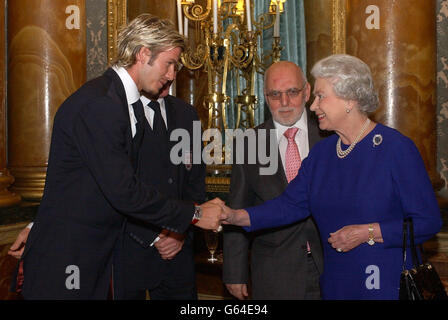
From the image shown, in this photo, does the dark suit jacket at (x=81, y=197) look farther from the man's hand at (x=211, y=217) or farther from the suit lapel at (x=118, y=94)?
the man's hand at (x=211, y=217)

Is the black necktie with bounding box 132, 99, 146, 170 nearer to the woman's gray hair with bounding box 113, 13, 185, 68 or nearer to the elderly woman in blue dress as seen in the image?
the woman's gray hair with bounding box 113, 13, 185, 68

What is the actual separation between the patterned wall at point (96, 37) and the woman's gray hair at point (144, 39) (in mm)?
3082

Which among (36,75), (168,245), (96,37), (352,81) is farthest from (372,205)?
(96,37)

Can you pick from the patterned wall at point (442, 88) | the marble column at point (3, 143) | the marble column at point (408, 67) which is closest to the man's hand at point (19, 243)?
the marble column at point (3, 143)

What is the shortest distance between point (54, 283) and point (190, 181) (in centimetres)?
109

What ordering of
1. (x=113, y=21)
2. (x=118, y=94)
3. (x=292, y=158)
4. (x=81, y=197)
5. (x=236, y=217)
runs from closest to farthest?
1. (x=81, y=197)
2. (x=118, y=94)
3. (x=236, y=217)
4. (x=292, y=158)
5. (x=113, y=21)

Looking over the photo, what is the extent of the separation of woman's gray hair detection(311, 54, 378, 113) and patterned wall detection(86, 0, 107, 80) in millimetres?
3623

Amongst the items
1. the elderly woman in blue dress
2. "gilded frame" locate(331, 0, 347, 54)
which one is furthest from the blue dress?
"gilded frame" locate(331, 0, 347, 54)

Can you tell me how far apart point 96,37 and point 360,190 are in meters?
4.05

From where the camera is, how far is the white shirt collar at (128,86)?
2578 millimetres

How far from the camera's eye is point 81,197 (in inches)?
93.3

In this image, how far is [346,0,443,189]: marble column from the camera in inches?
157

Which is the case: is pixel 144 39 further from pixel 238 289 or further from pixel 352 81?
pixel 238 289

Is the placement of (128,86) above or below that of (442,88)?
below
